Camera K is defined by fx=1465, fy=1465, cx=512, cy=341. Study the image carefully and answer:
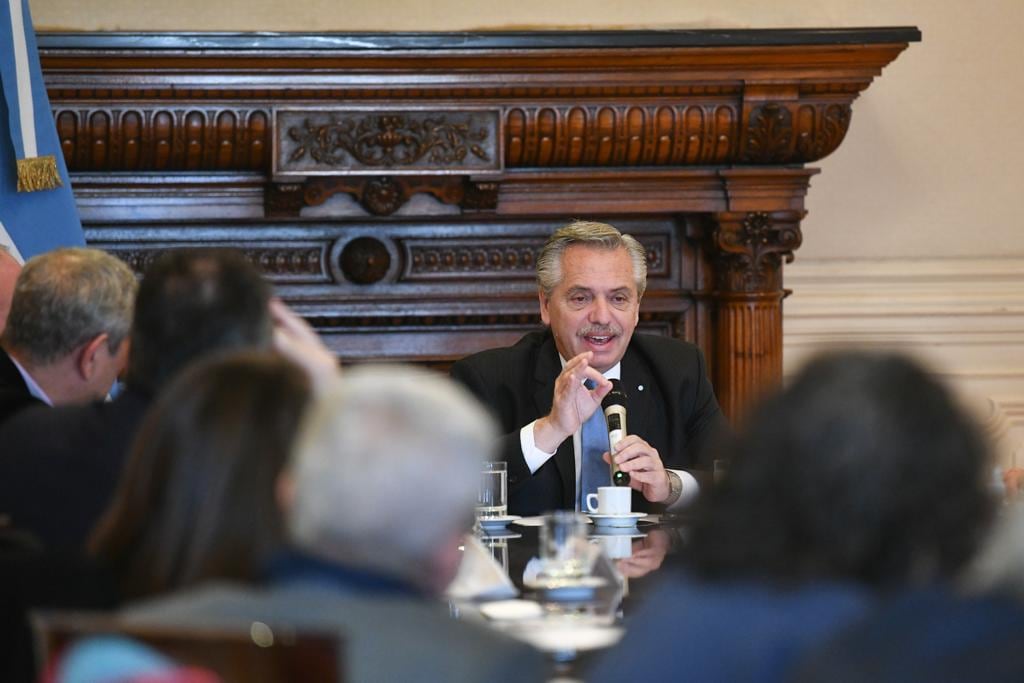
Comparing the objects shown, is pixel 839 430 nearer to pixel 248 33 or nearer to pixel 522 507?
Answer: pixel 522 507

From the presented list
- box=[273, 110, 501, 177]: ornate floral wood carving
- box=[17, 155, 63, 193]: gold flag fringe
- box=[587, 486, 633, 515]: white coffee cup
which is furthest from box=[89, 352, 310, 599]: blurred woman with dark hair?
box=[273, 110, 501, 177]: ornate floral wood carving

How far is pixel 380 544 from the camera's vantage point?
4.51ft

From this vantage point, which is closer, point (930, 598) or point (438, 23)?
point (930, 598)

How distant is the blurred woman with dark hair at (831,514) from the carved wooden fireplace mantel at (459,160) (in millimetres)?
3345

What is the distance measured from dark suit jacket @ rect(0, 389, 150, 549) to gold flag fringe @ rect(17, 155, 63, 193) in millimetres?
2248

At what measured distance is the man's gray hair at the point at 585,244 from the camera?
3936 millimetres

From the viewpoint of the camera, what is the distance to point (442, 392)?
4.69 feet

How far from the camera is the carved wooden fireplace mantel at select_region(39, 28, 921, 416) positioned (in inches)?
178

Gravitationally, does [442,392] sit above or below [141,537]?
above

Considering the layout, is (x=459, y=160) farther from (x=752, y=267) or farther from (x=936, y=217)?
→ (x=936, y=217)

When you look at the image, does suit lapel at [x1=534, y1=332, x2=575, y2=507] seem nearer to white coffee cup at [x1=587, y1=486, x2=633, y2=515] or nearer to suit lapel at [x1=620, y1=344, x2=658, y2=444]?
suit lapel at [x1=620, y1=344, x2=658, y2=444]

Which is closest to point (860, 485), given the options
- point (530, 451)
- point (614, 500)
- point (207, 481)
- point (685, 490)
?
point (207, 481)

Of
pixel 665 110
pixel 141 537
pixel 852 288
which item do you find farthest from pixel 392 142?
pixel 141 537

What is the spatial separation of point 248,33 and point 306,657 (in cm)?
349
